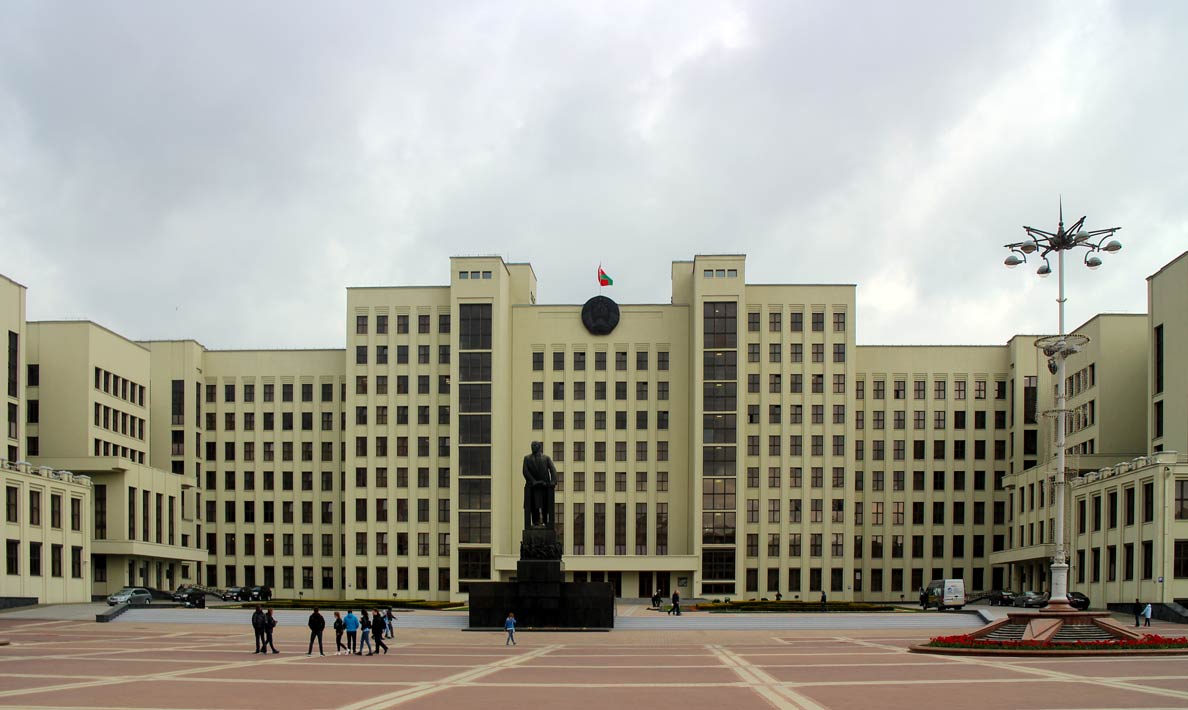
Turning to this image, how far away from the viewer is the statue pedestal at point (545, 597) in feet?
166

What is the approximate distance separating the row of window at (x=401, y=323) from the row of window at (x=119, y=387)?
1869 centimetres

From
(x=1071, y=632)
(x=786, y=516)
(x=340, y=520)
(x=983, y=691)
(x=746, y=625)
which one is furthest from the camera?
(x=340, y=520)

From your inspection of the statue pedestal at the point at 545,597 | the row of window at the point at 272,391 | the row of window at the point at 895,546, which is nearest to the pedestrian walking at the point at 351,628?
the statue pedestal at the point at 545,597

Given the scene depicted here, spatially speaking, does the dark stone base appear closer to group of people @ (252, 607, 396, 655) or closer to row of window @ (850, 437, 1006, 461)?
group of people @ (252, 607, 396, 655)

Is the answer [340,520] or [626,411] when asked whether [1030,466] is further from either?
[340,520]

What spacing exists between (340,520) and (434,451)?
40.3ft

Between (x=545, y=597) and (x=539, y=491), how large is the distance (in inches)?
183

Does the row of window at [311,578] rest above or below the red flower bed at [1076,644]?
below

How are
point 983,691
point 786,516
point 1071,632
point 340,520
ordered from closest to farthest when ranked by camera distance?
point 983,691 → point 1071,632 → point 786,516 → point 340,520

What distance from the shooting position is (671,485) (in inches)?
3804

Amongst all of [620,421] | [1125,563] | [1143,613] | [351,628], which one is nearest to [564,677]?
[351,628]

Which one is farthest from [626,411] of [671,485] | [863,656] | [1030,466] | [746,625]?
[863,656]

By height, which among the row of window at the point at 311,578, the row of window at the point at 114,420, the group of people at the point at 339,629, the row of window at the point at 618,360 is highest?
the row of window at the point at 618,360

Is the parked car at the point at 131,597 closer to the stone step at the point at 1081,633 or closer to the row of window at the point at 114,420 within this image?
the row of window at the point at 114,420
